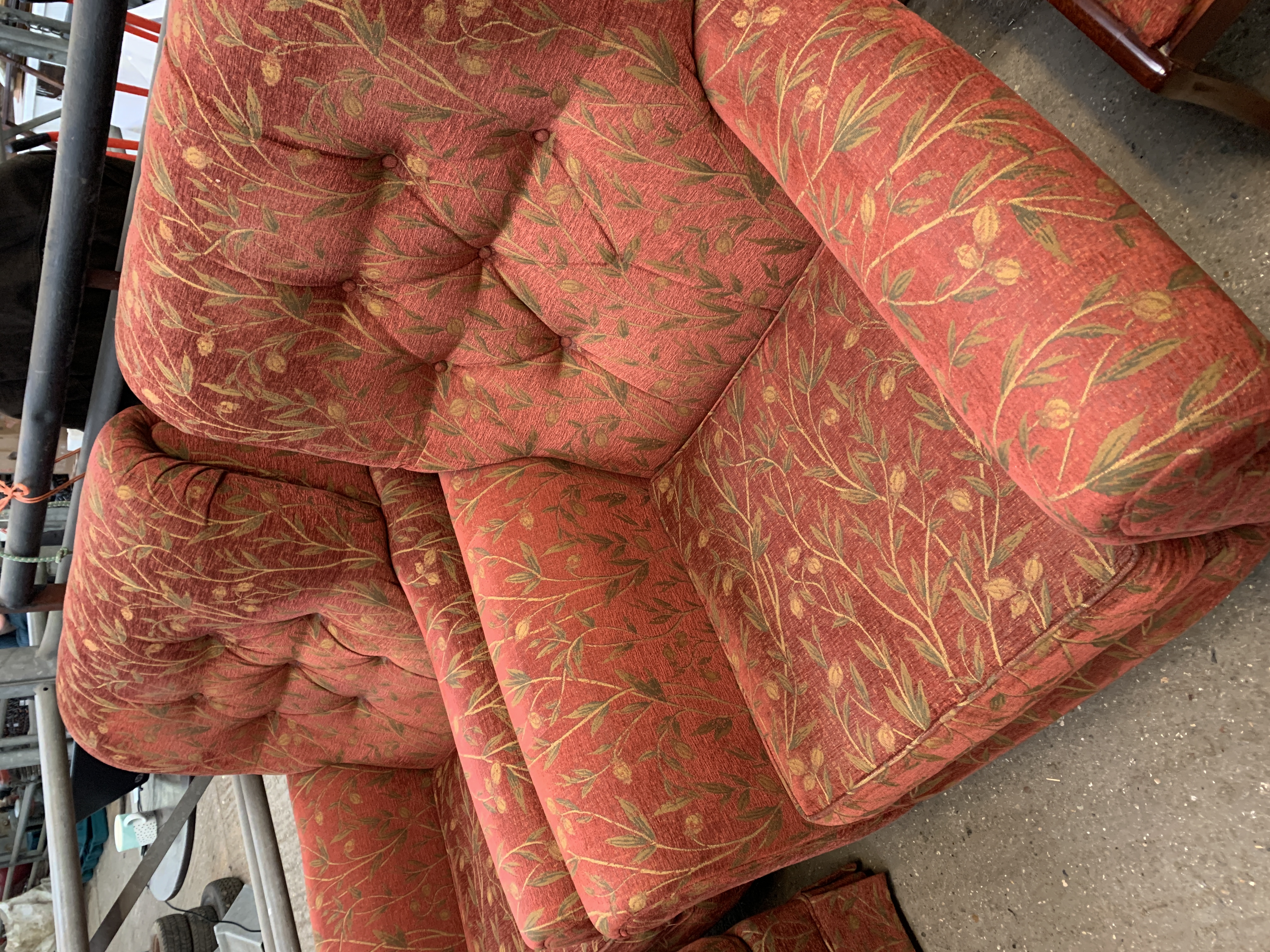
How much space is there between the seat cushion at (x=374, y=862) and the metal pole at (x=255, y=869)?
81mm

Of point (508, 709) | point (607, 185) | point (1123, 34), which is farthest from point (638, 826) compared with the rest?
point (1123, 34)

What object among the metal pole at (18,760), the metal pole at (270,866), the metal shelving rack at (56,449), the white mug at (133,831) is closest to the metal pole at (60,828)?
the metal shelving rack at (56,449)

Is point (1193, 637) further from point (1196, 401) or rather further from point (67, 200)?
point (67, 200)

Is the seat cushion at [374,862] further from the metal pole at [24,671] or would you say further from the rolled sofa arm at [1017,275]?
the rolled sofa arm at [1017,275]

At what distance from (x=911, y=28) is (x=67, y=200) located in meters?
0.89

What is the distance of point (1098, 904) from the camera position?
105 cm

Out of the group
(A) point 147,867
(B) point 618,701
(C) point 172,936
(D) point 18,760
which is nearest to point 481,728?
(B) point 618,701

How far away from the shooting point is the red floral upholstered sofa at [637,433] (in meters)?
0.61

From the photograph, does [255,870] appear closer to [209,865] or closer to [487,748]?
[487,748]

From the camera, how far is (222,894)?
2.10 metres

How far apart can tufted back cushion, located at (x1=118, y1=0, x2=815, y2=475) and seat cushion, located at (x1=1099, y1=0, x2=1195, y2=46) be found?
0.40 m

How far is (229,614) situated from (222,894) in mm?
1421

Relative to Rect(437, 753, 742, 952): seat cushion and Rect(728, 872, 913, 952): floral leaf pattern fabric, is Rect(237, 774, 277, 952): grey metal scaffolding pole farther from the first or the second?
Rect(728, 872, 913, 952): floral leaf pattern fabric

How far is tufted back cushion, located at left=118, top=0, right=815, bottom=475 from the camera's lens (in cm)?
77
